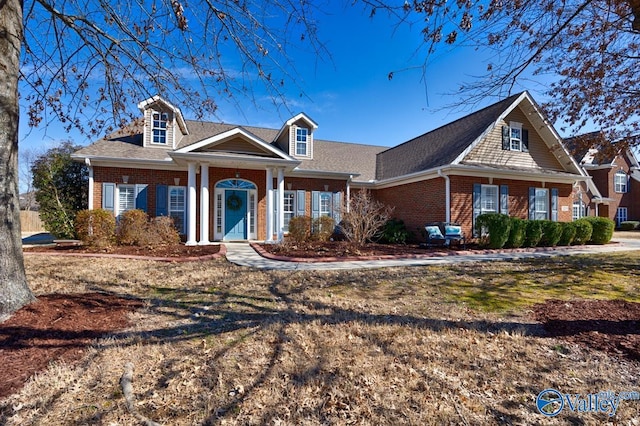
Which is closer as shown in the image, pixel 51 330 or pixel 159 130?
pixel 51 330

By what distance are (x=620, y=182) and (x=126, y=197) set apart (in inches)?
1676

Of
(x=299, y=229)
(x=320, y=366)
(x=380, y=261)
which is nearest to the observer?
Result: (x=320, y=366)

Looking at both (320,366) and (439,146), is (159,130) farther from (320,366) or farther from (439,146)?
(320,366)

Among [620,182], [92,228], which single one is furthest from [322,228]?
[620,182]

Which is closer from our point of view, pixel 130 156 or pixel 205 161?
pixel 205 161

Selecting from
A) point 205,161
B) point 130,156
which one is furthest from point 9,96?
point 130,156

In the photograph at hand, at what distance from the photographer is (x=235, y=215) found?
574 inches

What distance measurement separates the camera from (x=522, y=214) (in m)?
15.0

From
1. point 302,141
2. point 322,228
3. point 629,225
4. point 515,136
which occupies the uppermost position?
point 302,141

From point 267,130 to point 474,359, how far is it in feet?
60.4

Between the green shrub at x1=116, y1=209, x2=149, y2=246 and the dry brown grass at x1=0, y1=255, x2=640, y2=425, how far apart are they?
557 cm

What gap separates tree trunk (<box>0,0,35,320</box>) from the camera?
4004mm

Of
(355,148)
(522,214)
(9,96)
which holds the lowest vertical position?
(522,214)

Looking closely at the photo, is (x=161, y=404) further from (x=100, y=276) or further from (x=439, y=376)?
(x=100, y=276)
